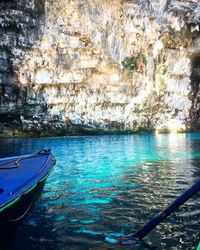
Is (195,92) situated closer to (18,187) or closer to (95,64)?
(95,64)

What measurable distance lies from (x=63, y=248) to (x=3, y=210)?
4.49 ft

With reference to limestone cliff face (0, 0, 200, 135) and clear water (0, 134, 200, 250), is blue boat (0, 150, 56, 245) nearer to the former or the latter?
clear water (0, 134, 200, 250)

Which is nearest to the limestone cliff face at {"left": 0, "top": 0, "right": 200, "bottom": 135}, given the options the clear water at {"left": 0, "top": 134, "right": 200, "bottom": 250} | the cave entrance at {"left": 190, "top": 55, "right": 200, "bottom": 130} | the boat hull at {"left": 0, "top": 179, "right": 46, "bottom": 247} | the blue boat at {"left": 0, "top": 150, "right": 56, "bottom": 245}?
the cave entrance at {"left": 190, "top": 55, "right": 200, "bottom": 130}

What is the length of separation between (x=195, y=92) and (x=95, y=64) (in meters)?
18.1

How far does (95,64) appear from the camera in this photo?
4369 centimetres

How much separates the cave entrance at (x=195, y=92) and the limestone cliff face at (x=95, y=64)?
0.80 ft

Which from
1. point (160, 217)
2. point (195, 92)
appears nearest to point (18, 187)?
point (160, 217)

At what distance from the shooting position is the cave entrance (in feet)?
168

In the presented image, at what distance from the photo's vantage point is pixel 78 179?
38.3ft

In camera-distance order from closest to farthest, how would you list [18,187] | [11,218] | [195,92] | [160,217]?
1. [160,217]
2. [11,218]
3. [18,187]
4. [195,92]

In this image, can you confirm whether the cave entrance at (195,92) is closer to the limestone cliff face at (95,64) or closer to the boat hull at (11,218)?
the limestone cliff face at (95,64)

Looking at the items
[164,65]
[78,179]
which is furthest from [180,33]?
[78,179]

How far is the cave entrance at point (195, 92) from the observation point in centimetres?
5128

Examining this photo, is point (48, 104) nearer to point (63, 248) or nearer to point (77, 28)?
point (77, 28)
